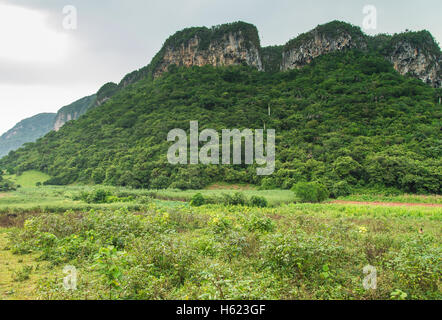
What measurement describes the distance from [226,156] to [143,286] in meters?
30.9

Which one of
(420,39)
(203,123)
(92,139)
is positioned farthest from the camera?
(420,39)

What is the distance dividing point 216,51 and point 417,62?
175ft

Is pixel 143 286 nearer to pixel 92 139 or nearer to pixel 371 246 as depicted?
pixel 371 246

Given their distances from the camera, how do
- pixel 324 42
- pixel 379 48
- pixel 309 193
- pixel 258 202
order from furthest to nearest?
1. pixel 324 42
2. pixel 379 48
3. pixel 309 193
4. pixel 258 202

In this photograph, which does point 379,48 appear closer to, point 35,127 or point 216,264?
point 216,264

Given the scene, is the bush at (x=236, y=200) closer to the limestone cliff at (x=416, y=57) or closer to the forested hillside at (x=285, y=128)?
the forested hillside at (x=285, y=128)

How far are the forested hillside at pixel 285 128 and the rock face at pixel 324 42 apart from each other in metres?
3.22

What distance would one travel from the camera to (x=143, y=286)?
5.05 metres

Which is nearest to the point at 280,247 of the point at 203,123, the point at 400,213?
the point at 400,213

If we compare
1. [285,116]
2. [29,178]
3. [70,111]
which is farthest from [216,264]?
[70,111]

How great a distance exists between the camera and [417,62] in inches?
2488

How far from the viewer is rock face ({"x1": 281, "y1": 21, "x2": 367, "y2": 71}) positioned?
2822 inches

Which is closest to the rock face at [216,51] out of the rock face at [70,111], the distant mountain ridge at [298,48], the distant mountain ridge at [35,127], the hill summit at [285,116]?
the distant mountain ridge at [298,48]

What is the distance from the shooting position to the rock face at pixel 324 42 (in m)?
71.7
